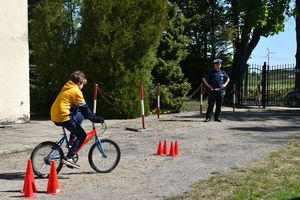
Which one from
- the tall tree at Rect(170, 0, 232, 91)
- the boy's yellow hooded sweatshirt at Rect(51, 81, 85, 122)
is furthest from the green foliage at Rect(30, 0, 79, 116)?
the tall tree at Rect(170, 0, 232, 91)

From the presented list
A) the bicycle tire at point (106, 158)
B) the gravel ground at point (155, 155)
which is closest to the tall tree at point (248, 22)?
the gravel ground at point (155, 155)

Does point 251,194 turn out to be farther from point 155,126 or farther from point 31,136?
point 155,126

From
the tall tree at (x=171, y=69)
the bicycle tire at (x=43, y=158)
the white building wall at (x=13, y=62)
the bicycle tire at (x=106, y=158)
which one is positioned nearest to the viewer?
the bicycle tire at (x=43, y=158)

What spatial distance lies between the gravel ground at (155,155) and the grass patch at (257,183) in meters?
0.29

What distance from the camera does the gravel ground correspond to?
7.71 metres

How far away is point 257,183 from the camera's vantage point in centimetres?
791

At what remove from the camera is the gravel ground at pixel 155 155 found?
7.71m

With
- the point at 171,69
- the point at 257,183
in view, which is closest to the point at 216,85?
the point at 171,69

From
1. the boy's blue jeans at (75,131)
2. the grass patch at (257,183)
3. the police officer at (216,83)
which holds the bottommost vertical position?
the grass patch at (257,183)

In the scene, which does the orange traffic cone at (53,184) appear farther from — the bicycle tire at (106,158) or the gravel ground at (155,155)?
the bicycle tire at (106,158)

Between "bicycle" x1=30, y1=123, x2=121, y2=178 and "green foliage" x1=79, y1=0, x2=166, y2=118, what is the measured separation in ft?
31.1

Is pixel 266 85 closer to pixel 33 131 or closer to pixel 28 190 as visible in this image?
pixel 33 131

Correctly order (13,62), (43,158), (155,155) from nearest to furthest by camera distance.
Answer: (43,158) → (155,155) → (13,62)

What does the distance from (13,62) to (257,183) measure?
11136 mm
